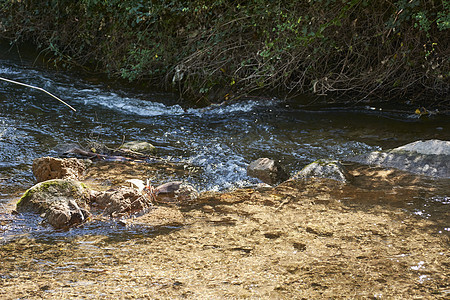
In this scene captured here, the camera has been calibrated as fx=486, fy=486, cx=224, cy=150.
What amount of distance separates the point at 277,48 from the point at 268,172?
326 cm

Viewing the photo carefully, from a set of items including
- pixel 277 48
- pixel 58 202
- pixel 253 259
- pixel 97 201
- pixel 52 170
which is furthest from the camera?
pixel 277 48

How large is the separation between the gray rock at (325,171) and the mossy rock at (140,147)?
1.85 m

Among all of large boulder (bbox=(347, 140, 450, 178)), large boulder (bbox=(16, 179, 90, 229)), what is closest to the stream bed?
large boulder (bbox=(16, 179, 90, 229))

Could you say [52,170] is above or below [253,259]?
below

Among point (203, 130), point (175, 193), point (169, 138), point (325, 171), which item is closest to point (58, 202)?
point (175, 193)

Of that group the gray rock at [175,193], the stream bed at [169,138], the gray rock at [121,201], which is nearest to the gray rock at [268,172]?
the stream bed at [169,138]

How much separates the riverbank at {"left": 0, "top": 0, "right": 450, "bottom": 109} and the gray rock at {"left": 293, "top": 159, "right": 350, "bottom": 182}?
8.95 feet

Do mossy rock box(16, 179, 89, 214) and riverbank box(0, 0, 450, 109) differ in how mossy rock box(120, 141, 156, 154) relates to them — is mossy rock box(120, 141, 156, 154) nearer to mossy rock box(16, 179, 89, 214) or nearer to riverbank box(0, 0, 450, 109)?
mossy rock box(16, 179, 89, 214)

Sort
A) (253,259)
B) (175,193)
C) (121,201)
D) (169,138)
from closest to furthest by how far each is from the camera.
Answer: (253,259) → (121,201) → (175,193) → (169,138)

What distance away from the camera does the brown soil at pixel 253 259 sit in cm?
260

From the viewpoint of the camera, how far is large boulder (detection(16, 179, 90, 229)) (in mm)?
3578

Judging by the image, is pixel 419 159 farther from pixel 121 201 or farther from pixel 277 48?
pixel 277 48

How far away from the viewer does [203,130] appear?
690 centimetres

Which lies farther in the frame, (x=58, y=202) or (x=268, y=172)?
(x=268, y=172)
